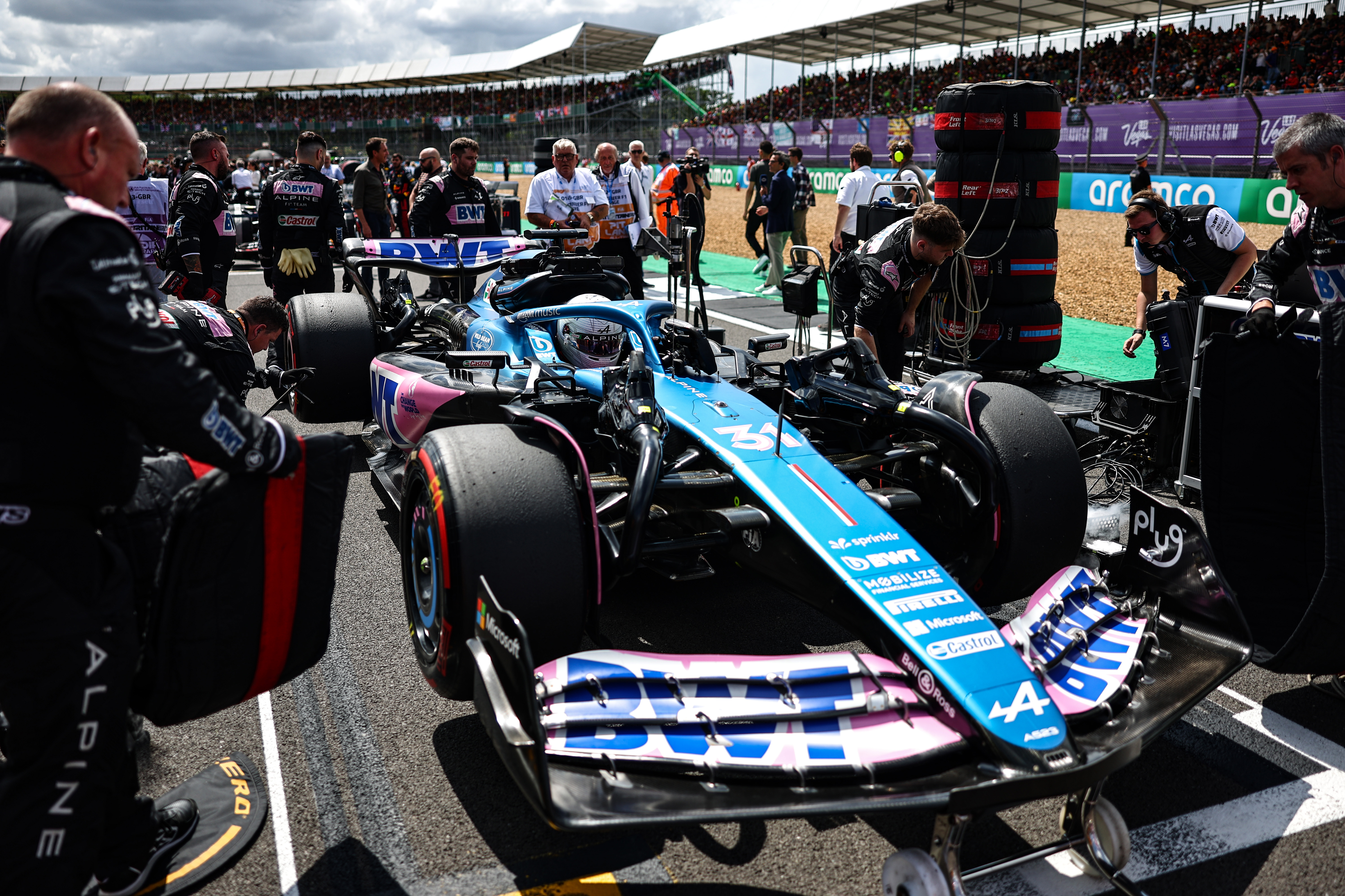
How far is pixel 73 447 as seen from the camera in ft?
6.25

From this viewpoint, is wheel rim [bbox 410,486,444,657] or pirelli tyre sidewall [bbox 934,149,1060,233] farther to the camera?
pirelli tyre sidewall [bbox 934,149,1060,233]

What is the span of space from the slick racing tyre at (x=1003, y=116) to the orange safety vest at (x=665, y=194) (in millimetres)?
5629

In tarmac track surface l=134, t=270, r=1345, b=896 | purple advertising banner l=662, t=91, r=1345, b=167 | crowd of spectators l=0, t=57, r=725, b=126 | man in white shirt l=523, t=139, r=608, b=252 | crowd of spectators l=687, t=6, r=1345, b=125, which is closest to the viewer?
tarmac track surface l=134, t=270, r=1345, b=896

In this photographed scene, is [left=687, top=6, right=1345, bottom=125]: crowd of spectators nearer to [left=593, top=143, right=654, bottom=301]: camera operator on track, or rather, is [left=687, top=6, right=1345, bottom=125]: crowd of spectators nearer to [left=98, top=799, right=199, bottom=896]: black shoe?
[left=593, top=143, right=654, bottom=301]: camera operator on track

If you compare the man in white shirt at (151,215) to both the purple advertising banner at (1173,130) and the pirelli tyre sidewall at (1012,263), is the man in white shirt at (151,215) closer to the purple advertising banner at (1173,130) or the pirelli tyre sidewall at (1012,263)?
the pirelli tyre sidewall at (1012,263)

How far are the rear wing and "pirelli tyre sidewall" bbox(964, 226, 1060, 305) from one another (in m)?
3.24

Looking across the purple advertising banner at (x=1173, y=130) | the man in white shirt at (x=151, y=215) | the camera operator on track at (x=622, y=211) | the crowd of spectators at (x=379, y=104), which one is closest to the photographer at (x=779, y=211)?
the camera operator on track at (x=622, y=211)

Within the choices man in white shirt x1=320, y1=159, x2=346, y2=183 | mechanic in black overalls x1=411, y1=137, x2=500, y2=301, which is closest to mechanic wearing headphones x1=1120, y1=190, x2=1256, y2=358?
mechanic in black overalls x1=411, y1=137, x2=500, y2=301

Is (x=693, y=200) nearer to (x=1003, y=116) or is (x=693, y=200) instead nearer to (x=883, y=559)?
(x=1003, y=116)

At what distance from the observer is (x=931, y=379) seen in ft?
13.2

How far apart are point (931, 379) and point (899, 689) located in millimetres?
1914

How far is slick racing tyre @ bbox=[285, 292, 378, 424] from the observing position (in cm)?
532

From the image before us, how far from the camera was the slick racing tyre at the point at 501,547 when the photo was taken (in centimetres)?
272

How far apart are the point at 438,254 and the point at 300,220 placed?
2103 mm
